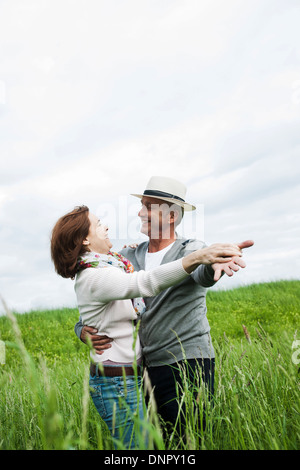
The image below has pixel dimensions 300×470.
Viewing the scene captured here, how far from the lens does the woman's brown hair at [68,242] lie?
9.66 ft

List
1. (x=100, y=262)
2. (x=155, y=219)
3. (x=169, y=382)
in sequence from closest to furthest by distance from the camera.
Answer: (x=100, y=262), (x=169, y=382), (x=155, y=219)

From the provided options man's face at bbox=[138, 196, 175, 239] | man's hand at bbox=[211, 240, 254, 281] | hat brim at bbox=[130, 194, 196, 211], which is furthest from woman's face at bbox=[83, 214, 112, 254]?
hat brim at bbox=[130, 194, 196, 211]

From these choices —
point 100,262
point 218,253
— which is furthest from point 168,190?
point 218,253

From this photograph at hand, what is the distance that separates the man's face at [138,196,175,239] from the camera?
4043 mm

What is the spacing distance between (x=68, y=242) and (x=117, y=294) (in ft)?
1.80

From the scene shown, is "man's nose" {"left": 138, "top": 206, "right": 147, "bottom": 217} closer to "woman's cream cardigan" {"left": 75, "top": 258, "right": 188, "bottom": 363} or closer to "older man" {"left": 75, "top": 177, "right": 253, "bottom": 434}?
"older man" {"left": 75, "top": 177, "right": 253, "bottom": 434}

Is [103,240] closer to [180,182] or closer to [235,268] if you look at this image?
[235,268]

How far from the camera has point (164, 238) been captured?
4.04 metres

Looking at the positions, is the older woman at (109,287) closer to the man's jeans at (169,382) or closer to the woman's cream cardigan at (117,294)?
the woman's cream cardigan at (117,294)

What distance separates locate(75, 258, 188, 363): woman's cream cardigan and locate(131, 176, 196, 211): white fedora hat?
147 centimetres

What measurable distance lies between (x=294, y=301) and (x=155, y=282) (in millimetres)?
10802

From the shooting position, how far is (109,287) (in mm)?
2715

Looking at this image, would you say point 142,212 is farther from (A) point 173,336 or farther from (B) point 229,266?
(B) point 229,266
